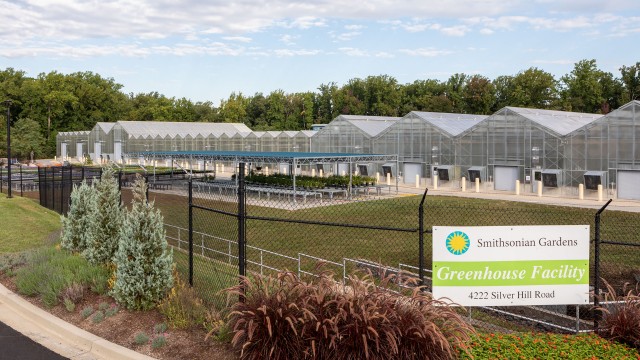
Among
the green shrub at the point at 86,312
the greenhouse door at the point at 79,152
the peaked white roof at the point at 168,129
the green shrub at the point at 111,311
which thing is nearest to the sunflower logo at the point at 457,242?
the green shrub at the point at 111,311

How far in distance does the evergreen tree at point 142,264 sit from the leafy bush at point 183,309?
27 centimetres

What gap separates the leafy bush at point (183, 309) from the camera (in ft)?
30.6

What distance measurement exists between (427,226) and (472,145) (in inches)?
761

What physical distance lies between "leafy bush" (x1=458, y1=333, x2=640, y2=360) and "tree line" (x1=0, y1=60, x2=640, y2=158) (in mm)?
71128

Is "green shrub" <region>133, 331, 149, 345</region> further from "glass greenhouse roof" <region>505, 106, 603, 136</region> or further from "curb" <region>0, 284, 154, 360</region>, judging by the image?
"glass greenhouse roof" <region>505, 106, 603, 136</region>

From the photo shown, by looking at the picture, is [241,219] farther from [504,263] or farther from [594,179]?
[594,179]

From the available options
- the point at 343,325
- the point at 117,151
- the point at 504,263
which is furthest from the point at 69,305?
the point at 117,151

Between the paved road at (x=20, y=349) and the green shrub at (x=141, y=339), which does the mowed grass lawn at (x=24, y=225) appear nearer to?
the paved road at (x=20, y=349)

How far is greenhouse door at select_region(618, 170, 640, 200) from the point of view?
112 feet

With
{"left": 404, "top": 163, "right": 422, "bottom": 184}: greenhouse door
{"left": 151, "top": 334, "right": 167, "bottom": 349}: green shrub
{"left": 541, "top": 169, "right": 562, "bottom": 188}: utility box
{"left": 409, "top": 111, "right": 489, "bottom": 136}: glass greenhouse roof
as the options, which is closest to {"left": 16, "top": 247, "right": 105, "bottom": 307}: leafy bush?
{"left": 151, "top": 334, "right": 167, "bottom": 349}: green shrub

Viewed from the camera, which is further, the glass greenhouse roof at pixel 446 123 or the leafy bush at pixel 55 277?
the glass greenhouse roof at pixel 446 123

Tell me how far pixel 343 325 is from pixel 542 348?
2585 millimetres

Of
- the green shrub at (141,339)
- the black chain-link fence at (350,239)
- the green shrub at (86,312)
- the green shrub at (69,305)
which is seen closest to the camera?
the green shrub at (141,339)

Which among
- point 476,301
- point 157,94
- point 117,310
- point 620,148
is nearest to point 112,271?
point 117,310
